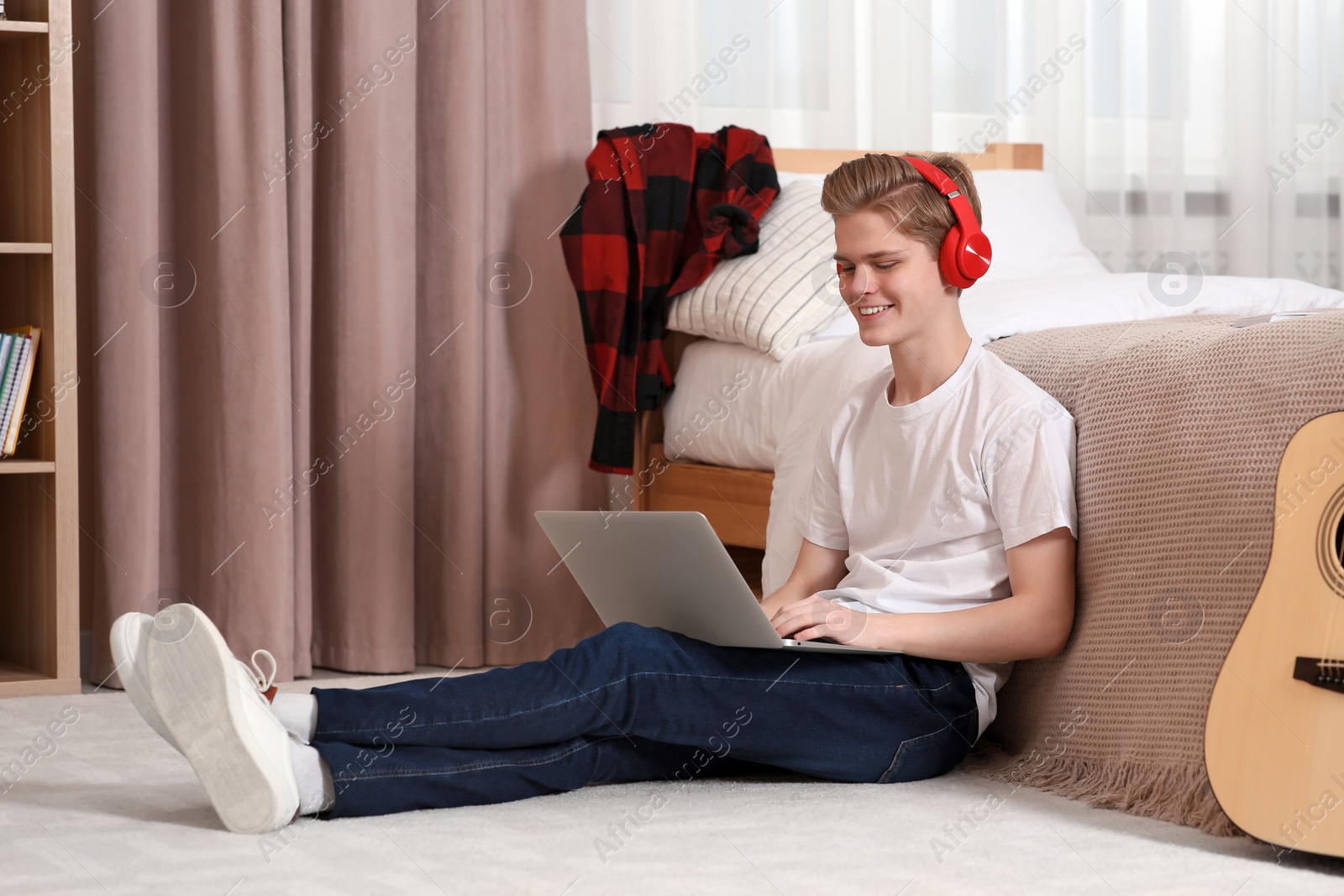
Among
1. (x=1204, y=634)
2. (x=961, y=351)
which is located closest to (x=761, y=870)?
(x=1204, y=634)

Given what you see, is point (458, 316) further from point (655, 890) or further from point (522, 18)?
point (655, 890)

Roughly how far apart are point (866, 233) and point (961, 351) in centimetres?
16

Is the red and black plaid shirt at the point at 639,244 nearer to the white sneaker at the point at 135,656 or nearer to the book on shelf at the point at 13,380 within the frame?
the book on shelf at the point at 13,380

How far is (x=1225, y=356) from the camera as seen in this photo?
1262 millimetres

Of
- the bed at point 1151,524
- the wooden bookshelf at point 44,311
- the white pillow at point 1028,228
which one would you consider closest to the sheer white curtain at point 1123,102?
the white pillow at point 1028,228

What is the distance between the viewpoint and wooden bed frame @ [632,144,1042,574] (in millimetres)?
1995

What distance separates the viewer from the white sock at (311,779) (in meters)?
Result: 1.21

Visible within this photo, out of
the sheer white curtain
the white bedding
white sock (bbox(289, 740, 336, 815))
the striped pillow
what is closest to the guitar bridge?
the white bedding

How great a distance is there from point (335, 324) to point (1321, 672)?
4.84 ft

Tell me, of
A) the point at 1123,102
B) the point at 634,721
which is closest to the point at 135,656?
the point at 634,721

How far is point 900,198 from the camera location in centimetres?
137

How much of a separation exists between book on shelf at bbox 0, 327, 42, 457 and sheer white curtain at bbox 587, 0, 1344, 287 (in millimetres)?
1294

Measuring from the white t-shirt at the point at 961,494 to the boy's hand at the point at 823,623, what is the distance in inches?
2.8

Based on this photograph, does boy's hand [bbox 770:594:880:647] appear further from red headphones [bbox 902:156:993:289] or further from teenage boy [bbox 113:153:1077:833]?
red headphones [bbox 902:156:993:289]
